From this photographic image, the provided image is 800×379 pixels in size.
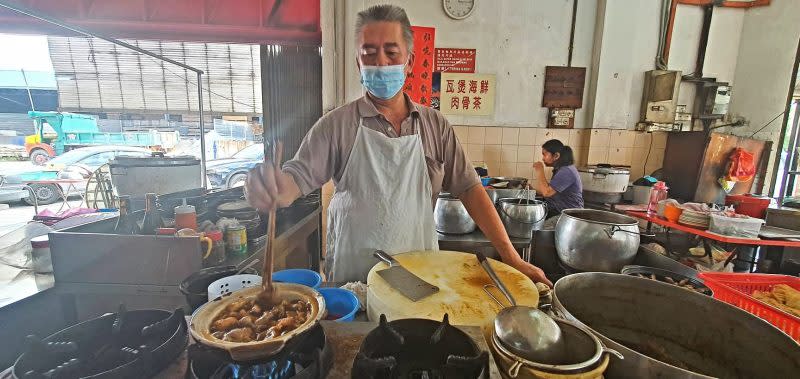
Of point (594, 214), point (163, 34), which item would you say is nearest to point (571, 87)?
point (594, 214)

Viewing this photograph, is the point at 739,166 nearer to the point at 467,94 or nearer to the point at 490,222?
the point at 467,94

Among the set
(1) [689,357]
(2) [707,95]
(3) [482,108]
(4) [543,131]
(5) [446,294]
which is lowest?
(1) [689,357]

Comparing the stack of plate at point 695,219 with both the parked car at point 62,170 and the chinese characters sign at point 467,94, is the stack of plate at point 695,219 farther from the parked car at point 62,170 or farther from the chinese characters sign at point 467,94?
the parked car at point 62,170

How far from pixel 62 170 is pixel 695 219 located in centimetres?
1075

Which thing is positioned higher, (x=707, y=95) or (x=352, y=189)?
(x=707, y=95)

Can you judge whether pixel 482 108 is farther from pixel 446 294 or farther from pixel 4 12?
pixel 4 12

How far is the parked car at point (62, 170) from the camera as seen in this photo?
7004 mm

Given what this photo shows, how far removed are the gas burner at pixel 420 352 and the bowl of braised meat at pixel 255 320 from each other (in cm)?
14

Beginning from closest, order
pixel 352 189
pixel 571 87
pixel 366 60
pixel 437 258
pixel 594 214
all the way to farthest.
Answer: pixel 437 258 < pixel 366 60 < pixel 352 189 < pixel 594 214 < pixel 571 87

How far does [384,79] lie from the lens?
1.60 m

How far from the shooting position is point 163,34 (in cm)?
499

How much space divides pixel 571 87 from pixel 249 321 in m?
5.23

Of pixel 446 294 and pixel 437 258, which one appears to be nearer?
pixel 446 294

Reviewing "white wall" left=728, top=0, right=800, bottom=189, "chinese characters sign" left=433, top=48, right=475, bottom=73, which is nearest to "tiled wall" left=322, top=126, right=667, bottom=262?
"chinese characters sign" left=433, top=48, right=475, bottom=73
